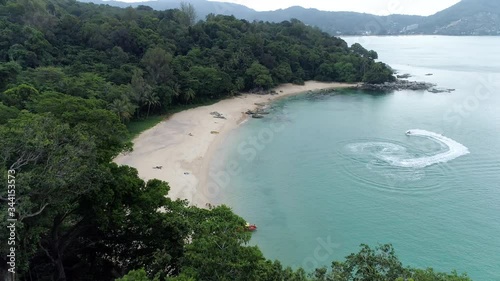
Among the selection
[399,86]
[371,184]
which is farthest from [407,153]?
[399,86]

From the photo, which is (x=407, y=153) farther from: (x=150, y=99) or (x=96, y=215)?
(x=96, y=215)

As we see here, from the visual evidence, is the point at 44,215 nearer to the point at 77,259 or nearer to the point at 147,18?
the point at 77,259

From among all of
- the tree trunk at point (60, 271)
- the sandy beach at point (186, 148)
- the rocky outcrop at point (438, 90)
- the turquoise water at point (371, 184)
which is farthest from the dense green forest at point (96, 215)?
the rocky outcrop at point (438, 90)

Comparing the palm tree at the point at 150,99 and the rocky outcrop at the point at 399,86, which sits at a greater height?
the palm tree at the point at 150,99

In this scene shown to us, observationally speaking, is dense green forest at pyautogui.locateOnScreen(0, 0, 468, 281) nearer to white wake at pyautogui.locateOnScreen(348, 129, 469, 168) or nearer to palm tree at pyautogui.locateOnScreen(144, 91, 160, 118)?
palm tree at pyautogui.locateOnScreen(144, 91, 160, 118)

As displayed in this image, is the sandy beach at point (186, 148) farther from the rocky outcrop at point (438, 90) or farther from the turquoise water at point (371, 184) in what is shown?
the rocky outcrop at point (438, 90)

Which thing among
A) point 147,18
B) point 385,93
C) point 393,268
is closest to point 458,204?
point 393,268
